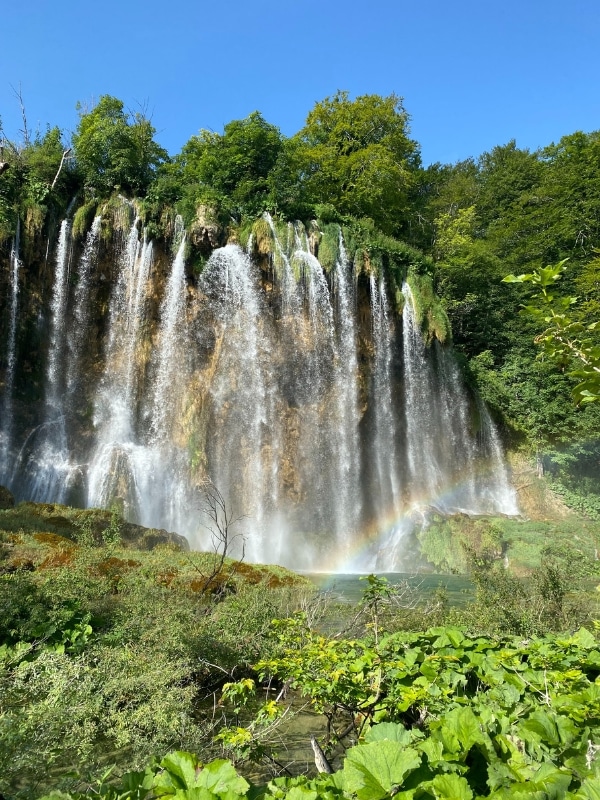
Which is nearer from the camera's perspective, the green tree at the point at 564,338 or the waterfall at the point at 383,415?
the green tree at the point at 564,338

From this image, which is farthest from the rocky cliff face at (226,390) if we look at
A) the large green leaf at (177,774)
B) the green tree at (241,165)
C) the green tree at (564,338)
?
the large green leaf at (177,774)

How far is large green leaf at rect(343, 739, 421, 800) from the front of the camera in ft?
4.99

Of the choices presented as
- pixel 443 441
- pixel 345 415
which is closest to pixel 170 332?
pixel 345 415

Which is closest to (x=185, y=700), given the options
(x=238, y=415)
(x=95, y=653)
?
(x=95, y=653)

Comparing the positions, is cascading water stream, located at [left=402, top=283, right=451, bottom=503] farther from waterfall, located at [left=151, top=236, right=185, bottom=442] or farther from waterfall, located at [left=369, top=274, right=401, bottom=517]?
waterfall, located at [left=151, top=236, right=185, bottom=442]

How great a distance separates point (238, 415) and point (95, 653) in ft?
51.2

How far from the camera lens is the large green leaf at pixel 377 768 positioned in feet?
4.99

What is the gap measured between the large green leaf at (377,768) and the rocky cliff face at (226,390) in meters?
17.4

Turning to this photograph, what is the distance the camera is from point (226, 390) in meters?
20.9

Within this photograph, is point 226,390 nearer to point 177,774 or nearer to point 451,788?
point 177,774

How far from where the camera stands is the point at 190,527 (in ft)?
62.2

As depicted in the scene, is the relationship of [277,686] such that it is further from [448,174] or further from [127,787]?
[448,174]

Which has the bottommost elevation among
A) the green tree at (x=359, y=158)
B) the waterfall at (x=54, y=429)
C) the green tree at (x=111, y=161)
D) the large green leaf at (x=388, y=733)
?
the large green leaf at (x=388, y=733)

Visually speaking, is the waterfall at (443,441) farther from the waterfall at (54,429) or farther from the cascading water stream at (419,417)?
A: the waterfall at (54,429)
